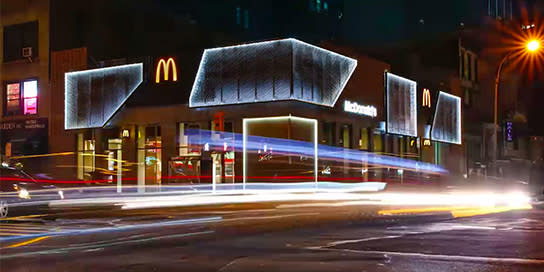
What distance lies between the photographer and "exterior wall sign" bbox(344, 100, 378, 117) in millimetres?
35312

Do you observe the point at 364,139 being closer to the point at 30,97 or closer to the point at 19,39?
the point at 30,97

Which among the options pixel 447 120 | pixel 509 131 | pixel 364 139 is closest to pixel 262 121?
pixel 364 139

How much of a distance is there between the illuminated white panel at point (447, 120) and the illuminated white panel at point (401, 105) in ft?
17.7

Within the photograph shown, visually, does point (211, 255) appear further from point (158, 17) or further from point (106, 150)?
point (158, 17)

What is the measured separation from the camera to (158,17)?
48969 millimetres

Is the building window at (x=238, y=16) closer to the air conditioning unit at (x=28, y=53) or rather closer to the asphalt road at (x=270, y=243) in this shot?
the air conditioning unit at (x=28, y=53)

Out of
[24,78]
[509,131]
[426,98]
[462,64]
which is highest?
[462,64]

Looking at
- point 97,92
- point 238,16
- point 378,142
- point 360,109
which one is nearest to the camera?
point 360,109

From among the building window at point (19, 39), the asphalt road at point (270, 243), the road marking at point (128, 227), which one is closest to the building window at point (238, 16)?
the building window at point (19, 39)

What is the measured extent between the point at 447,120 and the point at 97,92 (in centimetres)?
2756

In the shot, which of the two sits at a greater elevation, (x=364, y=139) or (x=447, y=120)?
(x=447, y=120)

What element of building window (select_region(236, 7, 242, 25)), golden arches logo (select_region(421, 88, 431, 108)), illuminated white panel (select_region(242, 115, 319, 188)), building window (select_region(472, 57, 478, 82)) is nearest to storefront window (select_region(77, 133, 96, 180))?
illuminated white panel (select_region(242, 115, 319, 188))

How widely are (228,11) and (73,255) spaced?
1945 inches

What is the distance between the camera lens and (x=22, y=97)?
4106cm
